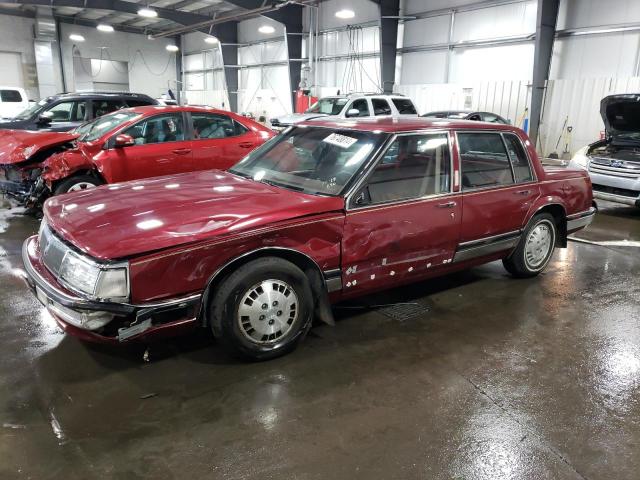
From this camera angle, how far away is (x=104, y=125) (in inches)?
270

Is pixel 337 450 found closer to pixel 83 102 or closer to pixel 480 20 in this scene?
pixel 83 102

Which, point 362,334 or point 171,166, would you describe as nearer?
point 362,334

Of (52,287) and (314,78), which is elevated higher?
(314,78)

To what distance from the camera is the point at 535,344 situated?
11.9 feet

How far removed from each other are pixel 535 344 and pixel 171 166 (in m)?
5.09

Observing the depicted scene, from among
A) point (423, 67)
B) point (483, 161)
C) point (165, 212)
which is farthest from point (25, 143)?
point (423, 67)

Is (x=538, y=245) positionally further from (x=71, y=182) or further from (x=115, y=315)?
(x=71, y=182)

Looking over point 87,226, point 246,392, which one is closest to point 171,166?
point 87,226

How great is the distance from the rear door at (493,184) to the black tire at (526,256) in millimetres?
215

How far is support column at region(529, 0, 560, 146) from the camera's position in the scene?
42.6ft

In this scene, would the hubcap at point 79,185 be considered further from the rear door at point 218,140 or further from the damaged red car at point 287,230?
the damaged red car at point 287,230

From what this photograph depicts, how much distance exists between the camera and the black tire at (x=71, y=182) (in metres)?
6.12

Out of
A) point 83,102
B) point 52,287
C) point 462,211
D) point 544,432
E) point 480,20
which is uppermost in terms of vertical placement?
point 480,20

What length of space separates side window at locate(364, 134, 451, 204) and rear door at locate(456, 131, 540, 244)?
0.20m
